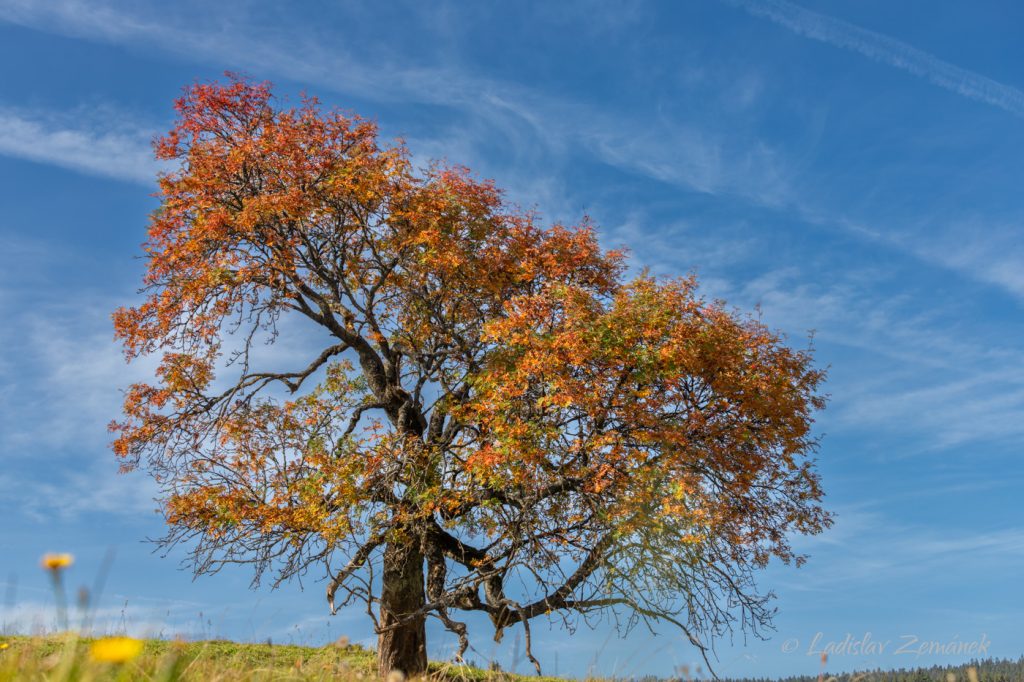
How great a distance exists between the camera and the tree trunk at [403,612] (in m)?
14.6

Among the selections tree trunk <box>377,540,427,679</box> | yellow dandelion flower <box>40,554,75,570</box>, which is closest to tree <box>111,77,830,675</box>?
tree trunk <box>377,540,427,679</box>

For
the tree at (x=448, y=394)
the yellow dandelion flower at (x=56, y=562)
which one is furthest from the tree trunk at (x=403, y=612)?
the yellow dandelion flower at (x=56, y=562)

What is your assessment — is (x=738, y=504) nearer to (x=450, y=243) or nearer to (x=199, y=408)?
(x=450, y=243)

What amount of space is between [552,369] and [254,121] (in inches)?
307

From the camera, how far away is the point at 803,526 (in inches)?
590

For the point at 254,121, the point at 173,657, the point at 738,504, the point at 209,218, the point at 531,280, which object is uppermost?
the point at 254,121

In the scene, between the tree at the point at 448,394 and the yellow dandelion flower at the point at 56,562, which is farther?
the tree at the point at 448,394

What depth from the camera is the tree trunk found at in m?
14.6

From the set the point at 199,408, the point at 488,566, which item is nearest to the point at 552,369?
the point at 488,566

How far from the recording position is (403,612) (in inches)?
585

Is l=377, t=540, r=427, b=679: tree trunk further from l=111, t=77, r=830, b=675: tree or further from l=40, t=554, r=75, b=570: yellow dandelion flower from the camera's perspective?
l=40, t=554, r=75, b=570: yellow dandelion flower

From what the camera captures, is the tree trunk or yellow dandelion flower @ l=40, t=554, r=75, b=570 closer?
yellow dandelion flower @ l=40, t=554, r=75, b=570

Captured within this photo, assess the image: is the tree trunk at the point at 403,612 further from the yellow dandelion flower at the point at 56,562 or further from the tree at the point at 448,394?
the yellow dandelion flower at the point at 56,562

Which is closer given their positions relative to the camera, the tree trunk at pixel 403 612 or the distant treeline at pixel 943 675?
the distant treeline at pixel 943 675
